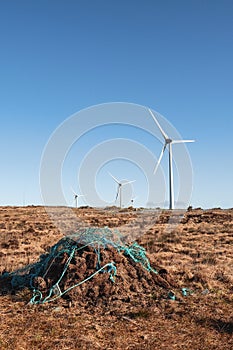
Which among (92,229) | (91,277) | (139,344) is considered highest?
(92,229)

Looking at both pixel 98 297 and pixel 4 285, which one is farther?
pixel 4 285

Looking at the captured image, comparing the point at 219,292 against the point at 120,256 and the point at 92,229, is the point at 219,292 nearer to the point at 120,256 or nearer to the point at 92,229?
the point at 120,256

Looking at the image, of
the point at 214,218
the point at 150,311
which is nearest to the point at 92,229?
the point at 150,311

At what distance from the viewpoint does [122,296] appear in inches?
386

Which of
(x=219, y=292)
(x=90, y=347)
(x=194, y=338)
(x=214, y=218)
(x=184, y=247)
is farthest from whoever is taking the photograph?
(x=214, y=218)

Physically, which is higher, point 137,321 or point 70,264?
point 70,264

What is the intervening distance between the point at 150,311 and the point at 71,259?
3.15 metres

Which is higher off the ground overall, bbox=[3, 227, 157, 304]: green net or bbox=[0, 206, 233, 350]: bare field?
bbox=[3, 227, 157, 304]: green net

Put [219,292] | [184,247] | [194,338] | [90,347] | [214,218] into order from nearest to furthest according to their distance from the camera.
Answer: [90,347] < [194,338] < [219,292] < [184,247] < [214,218]

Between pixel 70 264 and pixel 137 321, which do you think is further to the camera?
pixel 70 264

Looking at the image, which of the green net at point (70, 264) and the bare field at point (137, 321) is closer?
the bare field at point (137, 321)

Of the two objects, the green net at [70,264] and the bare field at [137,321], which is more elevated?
the green net at [70,264]

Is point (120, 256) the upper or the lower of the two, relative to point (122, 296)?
upper

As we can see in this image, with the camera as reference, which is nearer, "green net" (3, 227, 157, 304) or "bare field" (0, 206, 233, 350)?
"bare field" (0, 206, 233, 350)
